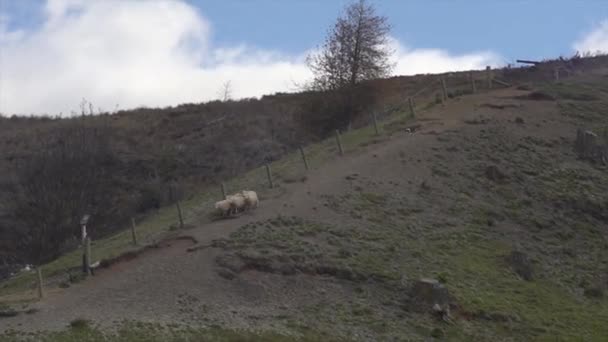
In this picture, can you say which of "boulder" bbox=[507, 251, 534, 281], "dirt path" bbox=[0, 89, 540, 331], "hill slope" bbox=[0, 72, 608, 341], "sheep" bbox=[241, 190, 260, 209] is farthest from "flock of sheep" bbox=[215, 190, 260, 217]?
"boulder" bbox=[507, 251, 534, 281]

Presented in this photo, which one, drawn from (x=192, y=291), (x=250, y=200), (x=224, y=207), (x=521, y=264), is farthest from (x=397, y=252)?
(x=192, y=291)

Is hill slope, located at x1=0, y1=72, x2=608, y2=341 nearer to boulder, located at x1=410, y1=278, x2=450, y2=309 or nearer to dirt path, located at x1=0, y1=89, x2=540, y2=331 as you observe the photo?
dirt path, located at x1=0, y1=89, x2=540, y2=331

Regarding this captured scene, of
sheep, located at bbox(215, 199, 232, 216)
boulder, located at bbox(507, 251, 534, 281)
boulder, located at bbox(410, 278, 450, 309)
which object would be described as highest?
sheep, located at bbox(215, 199, 232, 216)

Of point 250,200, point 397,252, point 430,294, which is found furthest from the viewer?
point 250,200

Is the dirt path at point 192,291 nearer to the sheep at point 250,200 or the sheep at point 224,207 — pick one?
the sheep at point 250,200

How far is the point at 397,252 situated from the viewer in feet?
90.3

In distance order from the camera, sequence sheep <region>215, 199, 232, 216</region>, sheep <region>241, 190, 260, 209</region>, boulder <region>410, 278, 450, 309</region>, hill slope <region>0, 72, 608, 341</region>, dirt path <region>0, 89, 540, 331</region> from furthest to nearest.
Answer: sheep <region>241, 190, 260, 209</region> → sheep <region>215, 199, 232, 216</region> → boulder <region>410, 278, 450, 309</region> → hill slope <region>0, 72, 608, 341</region> → dirt path <region>0, 89, 540, 331</region>

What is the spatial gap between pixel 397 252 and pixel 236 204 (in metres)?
5.37

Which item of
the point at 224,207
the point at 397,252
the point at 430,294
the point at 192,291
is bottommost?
the point at 430,294

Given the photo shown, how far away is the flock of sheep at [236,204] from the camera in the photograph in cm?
2914

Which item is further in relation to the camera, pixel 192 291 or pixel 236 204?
pixel 236 204

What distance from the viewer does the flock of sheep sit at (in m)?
29.1

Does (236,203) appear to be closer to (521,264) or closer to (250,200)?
(250,200)

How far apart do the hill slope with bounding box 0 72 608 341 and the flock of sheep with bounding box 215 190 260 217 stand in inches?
18.1
